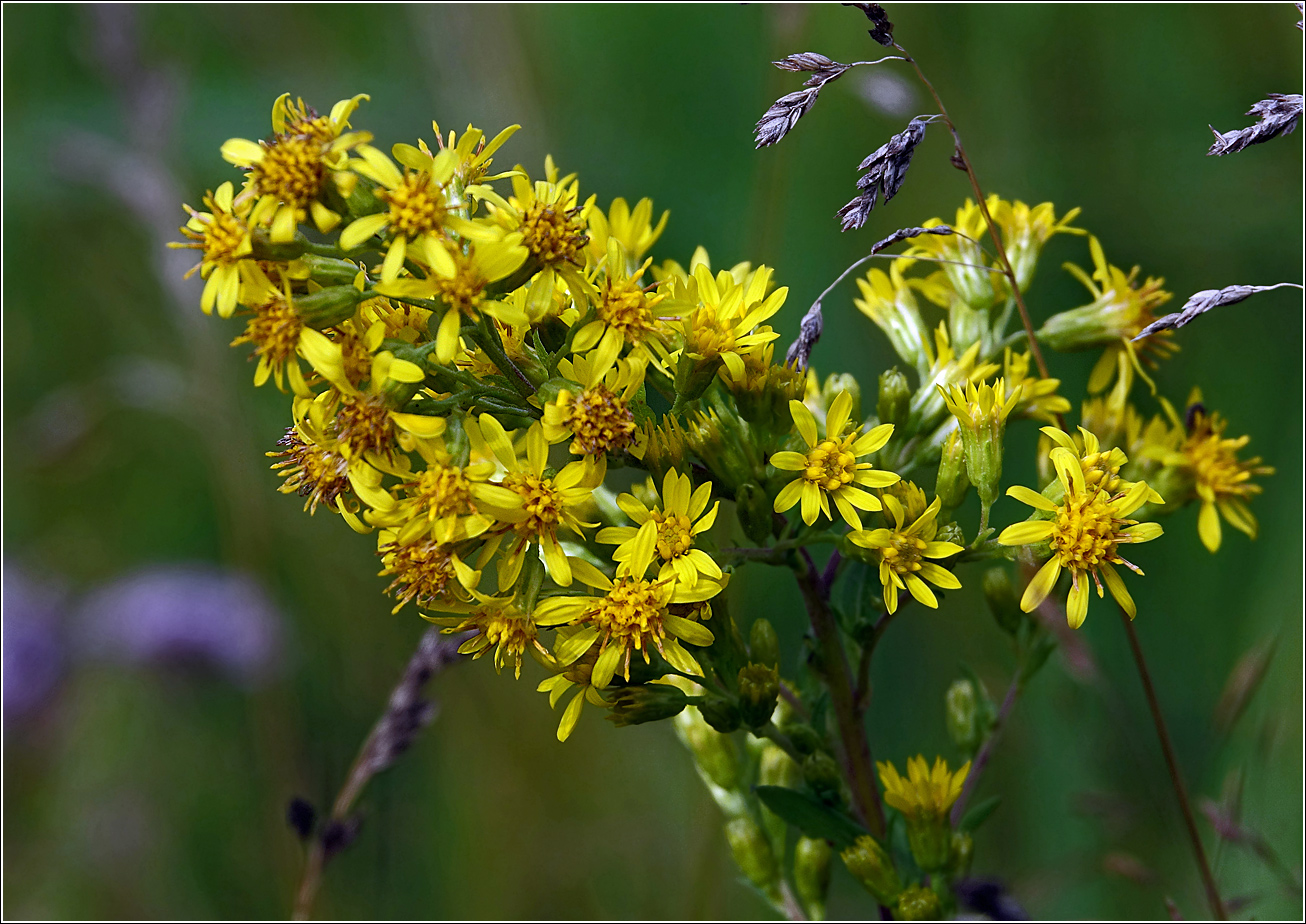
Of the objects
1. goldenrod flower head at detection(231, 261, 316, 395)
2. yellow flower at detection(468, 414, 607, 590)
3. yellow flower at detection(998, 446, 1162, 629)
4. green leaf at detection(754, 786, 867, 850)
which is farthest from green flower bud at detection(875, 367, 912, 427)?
goldenrod flower head at detection(231, 261, 316, 395)

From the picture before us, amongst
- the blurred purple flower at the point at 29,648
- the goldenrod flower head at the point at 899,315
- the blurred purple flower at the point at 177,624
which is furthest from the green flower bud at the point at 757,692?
the blurred purple flower at the point at 29,648

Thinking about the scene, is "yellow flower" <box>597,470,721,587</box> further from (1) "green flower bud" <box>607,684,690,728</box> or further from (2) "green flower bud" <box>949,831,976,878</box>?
(2) "green flower bud" <box>949,831,976,878</box>

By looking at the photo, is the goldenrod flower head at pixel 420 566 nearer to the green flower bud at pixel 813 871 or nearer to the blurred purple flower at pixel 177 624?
the green flower bud at pixel 813 871

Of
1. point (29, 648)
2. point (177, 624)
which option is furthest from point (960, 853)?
point (29, 648)

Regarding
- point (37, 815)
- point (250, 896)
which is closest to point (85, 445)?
point (37, 815)

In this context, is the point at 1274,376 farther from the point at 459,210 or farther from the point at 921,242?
the point at 459,210

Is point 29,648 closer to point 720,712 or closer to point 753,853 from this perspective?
point 753,853
